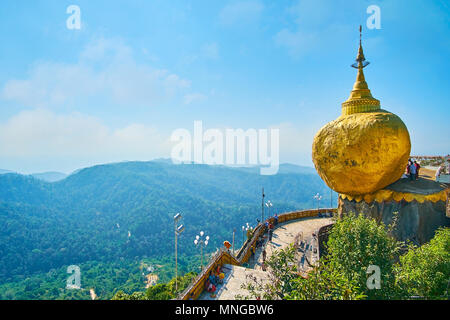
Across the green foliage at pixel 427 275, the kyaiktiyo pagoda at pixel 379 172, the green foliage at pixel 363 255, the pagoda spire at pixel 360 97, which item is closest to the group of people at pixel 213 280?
the green foliage at pixel 363 255

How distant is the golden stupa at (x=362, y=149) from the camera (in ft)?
44.6

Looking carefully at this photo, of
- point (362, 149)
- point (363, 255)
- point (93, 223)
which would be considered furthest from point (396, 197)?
point (93, 223)

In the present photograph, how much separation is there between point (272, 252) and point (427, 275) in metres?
5.77

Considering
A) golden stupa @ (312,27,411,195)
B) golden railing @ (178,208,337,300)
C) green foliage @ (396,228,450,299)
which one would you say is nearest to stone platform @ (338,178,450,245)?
golden stupa @ (312,27,411,195)

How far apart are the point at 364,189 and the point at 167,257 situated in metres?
103

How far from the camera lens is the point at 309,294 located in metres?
6.34

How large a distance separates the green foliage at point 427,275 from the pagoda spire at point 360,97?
1000cm

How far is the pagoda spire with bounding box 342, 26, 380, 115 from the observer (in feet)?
52.5

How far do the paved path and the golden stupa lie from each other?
5415mm

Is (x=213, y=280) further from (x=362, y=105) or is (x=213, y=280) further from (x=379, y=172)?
(x=362, y=105)

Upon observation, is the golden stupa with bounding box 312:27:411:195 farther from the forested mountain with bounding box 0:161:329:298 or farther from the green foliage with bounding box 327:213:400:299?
the forested mountain with bounding box 0:161:329:298

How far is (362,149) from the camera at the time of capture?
1383 centimetres
